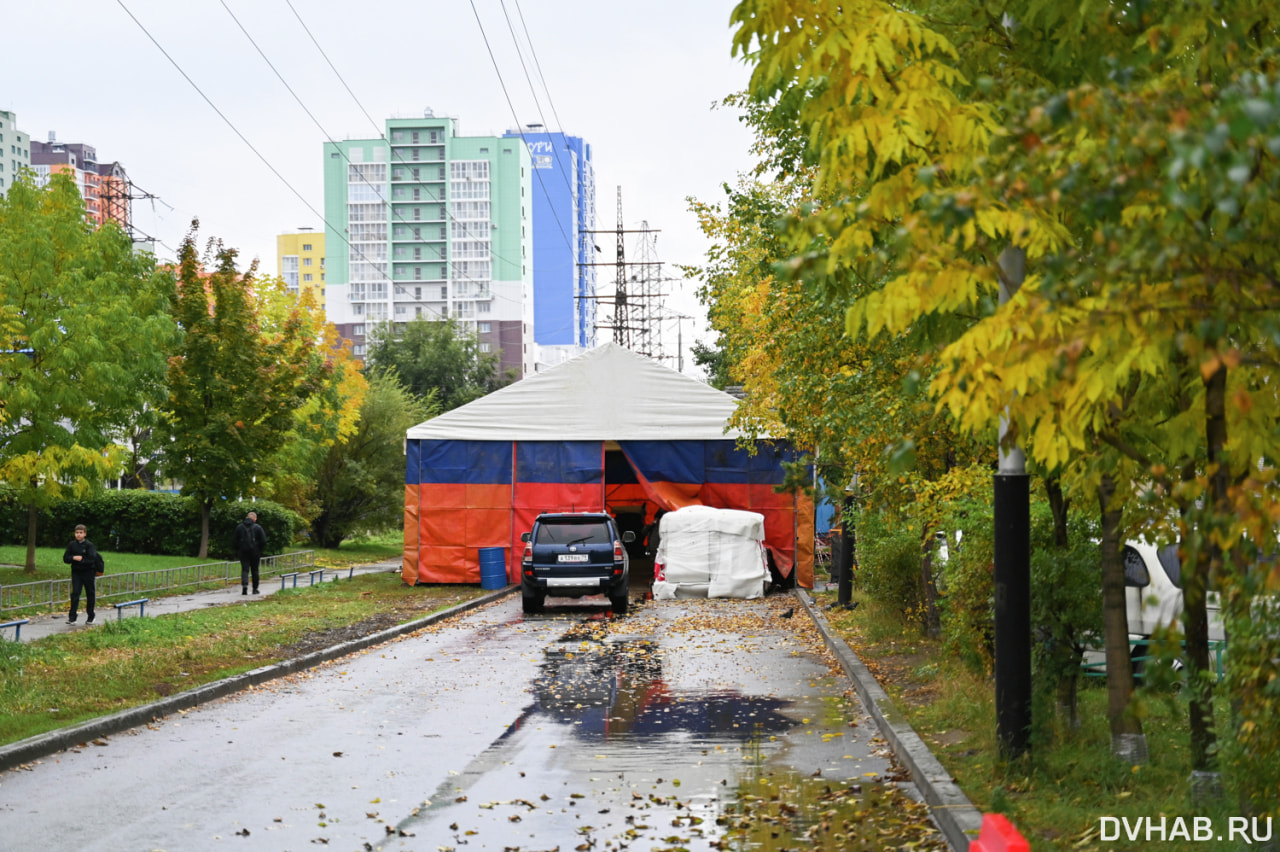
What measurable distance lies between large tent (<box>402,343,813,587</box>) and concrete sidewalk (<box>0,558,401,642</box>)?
3388mm

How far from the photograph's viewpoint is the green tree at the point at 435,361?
79688 mm

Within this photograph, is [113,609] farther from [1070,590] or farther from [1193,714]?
[1193,714]

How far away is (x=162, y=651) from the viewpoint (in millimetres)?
15867

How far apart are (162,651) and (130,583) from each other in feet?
35.0

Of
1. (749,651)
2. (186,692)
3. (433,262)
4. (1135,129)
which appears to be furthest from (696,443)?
(433,262)

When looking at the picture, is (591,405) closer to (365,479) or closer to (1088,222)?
(365,479)

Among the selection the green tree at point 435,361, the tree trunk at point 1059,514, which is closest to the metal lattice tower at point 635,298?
the green tree at point 435,361

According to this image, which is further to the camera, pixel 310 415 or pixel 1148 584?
pixel 310 415

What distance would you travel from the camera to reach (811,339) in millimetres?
14648

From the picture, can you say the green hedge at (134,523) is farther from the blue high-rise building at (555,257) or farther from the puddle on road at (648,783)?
the blue high-rise building at (555,257)

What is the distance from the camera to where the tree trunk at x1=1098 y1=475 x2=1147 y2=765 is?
7684mm

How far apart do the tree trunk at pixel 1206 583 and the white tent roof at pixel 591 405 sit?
24675 millimetres

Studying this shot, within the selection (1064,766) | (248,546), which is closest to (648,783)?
(1064,766)

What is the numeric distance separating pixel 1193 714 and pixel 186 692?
953cm
